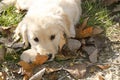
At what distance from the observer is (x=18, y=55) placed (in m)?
4.23

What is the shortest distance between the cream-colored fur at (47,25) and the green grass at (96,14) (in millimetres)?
244

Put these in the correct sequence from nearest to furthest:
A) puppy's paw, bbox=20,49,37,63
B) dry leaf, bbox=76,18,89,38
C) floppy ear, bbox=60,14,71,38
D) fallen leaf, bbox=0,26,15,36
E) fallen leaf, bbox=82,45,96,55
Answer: puppy's paw, bbox=20,49,37,63 → fallen leaf, bbox=82,45,96,55 → floppy ear, bbox=60,14,71,38 → dry leaf, bbox=76,18,89,38 → fallen leaf, bbox=0,26,15,36

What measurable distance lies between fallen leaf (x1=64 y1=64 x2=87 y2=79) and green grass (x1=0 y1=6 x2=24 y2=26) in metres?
1.21

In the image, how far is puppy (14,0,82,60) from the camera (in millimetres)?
4113

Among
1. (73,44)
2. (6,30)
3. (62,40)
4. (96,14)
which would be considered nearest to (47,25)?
(62,40)

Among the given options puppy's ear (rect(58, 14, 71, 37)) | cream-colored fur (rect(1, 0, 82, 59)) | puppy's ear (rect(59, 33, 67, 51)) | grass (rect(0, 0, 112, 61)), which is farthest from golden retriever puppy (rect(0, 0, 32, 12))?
puppy's ear (rect(59, 33, 67, 51))

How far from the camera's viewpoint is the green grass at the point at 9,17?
4.78m

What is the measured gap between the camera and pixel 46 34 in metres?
4.11

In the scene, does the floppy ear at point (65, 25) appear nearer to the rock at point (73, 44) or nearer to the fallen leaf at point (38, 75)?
the rock at point (73, 44)

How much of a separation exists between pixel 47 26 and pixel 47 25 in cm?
1

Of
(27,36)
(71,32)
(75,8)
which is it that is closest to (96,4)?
(75,8)

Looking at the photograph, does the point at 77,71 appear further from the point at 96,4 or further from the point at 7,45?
the point at 96,4

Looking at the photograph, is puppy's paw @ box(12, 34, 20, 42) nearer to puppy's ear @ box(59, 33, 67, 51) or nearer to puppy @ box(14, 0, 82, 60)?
puppy @ box(14, 0, 82, 60)

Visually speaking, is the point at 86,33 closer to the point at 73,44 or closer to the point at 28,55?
the point at 73,44
